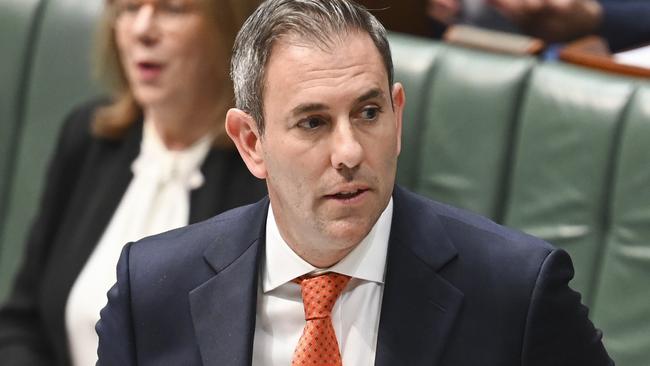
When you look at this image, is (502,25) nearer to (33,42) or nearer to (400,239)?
(33,42)

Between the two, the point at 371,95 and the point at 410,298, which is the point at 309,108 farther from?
the point at 410,298

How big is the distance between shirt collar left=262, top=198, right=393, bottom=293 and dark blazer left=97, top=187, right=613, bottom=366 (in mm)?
14

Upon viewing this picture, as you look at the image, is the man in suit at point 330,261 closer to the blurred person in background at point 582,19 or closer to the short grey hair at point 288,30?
the short grey hair at point 288,30

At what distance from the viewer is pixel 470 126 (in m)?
2.47

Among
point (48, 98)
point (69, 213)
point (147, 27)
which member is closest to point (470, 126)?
point (147, 27)

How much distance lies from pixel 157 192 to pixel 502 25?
0.98m

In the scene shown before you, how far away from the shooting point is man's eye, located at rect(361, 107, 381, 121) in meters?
1.55

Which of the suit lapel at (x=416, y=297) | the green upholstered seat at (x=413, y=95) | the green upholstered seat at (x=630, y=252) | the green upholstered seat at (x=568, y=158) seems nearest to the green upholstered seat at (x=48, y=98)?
the green upholstered seat at (x=413, y=95)

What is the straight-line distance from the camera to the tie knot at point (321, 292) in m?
1.64

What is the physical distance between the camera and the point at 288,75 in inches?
60.6

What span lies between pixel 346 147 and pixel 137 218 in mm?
1073

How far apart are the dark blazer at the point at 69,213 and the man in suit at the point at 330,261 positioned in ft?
2.24

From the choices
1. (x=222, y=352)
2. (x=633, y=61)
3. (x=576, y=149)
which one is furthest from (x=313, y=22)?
(x=633, y=61)

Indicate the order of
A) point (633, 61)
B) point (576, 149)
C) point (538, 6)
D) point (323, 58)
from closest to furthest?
point (323, 58), point (576, 149), point (633, 61), point (538, 6)
